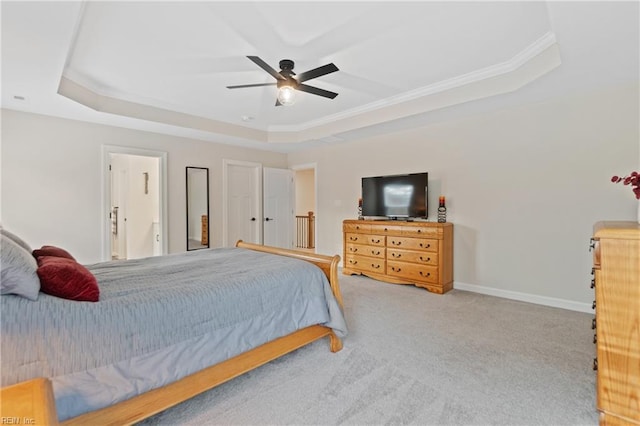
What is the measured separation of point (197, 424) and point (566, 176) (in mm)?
4214

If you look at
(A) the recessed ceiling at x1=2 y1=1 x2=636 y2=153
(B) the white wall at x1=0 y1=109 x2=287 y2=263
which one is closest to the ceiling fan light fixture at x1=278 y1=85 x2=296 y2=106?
(A) the recessed ceiling at x1=2 y1=1 x2=636 y2=153

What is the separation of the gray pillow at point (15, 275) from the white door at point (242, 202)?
4.30 metres

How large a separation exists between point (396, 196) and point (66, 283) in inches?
162

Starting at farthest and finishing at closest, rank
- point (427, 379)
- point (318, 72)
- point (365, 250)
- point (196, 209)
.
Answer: point (196, 209)
point (365, 250)
point (318, 72)
point (427, 379)

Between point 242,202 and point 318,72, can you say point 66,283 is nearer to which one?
point 318,72

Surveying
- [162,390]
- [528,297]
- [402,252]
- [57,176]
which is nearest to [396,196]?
[402,252]

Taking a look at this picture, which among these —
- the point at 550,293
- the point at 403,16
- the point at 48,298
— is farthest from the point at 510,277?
the point at 48,298

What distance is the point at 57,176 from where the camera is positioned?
394cm

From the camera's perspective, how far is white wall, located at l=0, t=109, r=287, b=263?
3652 millimetres

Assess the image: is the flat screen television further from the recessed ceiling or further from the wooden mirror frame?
the wooden mirror frame

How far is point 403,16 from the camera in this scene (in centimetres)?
235

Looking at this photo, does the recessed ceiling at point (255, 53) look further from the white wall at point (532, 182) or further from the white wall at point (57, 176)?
the white wall at point (532, 182)

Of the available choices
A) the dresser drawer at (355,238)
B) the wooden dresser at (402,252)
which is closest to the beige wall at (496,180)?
the wooden dresser at (402,252)

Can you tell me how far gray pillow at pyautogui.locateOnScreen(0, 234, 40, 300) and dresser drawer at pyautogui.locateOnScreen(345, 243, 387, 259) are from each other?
3.97 m
